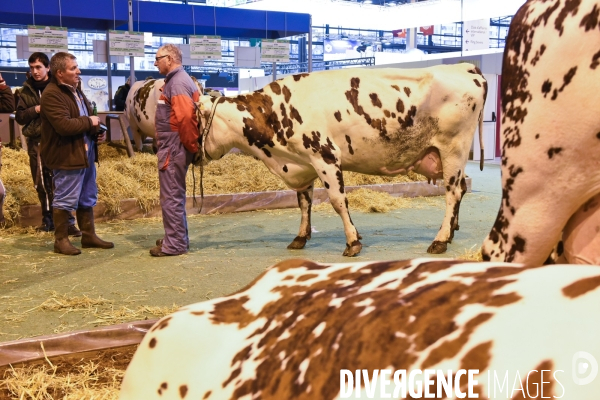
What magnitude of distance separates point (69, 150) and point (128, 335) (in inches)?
123

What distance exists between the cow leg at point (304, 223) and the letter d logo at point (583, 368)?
6.20 meters

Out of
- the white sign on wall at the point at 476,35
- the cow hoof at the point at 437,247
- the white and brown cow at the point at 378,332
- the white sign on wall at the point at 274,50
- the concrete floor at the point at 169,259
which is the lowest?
the concrete floor at the point at 169,259

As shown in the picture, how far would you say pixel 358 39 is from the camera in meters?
16.6

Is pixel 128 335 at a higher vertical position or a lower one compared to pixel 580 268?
lower

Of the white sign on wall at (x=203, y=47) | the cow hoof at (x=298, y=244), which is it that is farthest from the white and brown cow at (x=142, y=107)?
the cow hoof at (x=298, y=244)

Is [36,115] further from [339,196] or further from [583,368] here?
[583,368]

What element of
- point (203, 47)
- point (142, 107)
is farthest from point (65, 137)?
point (203, 47)

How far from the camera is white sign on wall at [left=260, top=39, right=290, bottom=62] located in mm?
12781

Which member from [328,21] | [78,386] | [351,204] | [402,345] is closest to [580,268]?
[402,345]

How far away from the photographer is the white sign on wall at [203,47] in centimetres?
1248

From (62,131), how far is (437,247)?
3.77 meters

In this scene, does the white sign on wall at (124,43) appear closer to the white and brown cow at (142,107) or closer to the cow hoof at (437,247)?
the white and brown cow at (142,107)

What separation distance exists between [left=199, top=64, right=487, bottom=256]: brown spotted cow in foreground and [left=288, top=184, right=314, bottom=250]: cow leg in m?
0.01

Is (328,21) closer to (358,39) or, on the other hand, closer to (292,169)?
(358,39)
